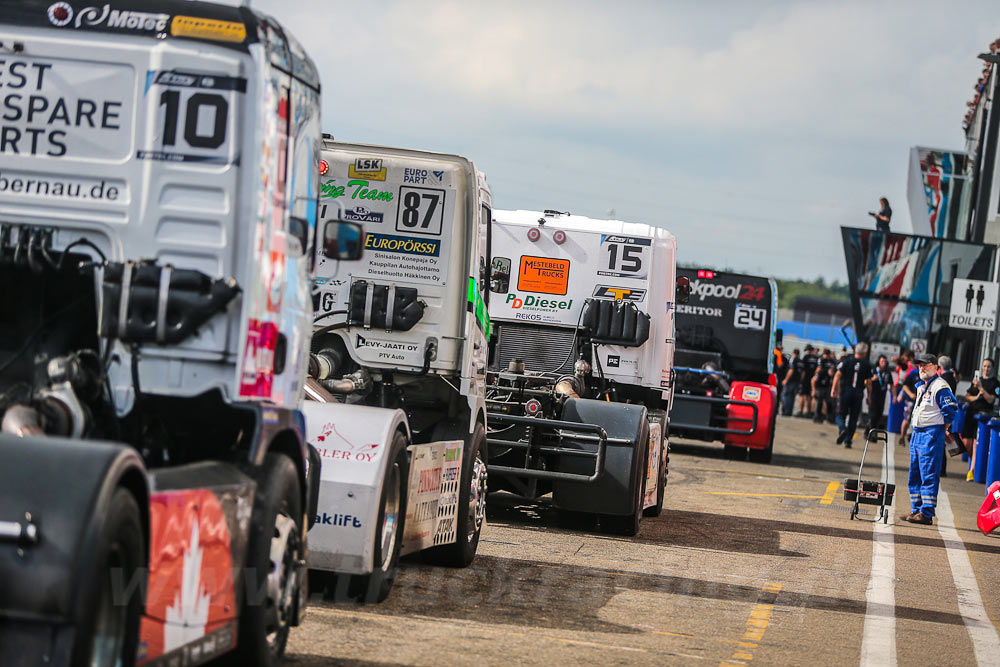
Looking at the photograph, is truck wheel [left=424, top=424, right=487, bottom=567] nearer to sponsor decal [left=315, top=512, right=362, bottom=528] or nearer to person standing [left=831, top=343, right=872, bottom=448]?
sponsor decal [left=315, top=512, right=362, bottom=528]

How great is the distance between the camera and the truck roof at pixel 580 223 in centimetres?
1728

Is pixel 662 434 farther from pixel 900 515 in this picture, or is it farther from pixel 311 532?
pixel 311 532

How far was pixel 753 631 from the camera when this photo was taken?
9.29m

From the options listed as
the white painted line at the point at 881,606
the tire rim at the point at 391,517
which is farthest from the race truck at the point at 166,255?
the white painted line at the point at 881,606

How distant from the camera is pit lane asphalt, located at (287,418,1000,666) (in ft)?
26.8

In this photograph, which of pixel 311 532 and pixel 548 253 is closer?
pixel 311 532

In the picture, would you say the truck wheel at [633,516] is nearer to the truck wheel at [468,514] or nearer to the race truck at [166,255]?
the truck wheel at [468,514]

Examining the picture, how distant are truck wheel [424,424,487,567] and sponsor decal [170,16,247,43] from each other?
16.7ft

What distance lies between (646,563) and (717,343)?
15261mm

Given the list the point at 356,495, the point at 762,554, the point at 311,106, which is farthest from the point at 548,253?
the point at 311,106

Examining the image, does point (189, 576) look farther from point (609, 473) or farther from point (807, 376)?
point (807, 376)

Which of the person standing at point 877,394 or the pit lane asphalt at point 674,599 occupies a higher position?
the person standing at point 877,394

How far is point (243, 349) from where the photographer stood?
6.22 m

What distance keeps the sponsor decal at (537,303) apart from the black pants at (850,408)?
15.3m
